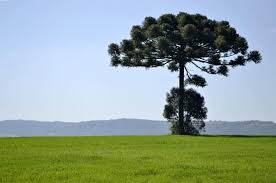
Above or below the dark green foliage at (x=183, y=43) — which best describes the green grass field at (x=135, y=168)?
below

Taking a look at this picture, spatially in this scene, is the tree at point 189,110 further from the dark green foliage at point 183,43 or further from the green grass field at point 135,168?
the green grass field at point 135,168

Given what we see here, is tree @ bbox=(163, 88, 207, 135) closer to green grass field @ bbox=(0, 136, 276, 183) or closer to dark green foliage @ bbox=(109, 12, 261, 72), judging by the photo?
dark green foliage @ bbox=(109, 12, 261, 72)

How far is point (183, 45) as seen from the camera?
68.9 meters

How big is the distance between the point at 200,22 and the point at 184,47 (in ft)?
14.2

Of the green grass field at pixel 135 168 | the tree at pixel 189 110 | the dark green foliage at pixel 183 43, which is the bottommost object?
the green grass field at pixel 135 168

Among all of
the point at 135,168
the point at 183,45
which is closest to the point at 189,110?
the point at 183,45

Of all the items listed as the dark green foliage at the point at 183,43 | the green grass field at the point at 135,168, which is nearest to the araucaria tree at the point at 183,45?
the dark green foliage at the point at 183,43

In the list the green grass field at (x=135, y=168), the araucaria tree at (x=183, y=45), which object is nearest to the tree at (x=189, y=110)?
the araucaria tree at (x=183, y=45)

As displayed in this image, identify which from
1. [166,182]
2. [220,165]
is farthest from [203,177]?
[220,165]

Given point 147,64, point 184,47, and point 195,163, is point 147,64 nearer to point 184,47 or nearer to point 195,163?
point 184,47

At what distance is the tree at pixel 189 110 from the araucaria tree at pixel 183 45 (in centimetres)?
121

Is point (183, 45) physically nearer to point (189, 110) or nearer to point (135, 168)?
point (189, 110)

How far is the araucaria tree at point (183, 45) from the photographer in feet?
220

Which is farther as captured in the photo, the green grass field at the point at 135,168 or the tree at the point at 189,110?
the tree at the point at 189,110
